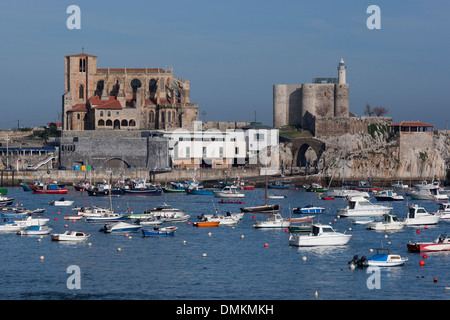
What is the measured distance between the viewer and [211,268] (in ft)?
168

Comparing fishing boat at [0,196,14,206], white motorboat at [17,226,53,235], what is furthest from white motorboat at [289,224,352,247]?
fishing boat at [0,196,14,206]

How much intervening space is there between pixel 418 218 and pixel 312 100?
67389 mm

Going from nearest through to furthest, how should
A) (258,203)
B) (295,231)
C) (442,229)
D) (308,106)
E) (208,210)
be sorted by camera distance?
(295,231) < (442,229) < (208,210) < (258,203) < (308,106)

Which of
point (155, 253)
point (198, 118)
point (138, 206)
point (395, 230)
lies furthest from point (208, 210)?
point (198, 118)

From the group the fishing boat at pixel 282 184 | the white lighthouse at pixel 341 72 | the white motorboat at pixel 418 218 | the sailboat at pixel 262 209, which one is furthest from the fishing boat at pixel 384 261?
the white lighthouse at pixel 341 72

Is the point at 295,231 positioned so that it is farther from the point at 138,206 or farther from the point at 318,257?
the point at 138,206

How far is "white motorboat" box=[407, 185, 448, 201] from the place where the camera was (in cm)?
10076

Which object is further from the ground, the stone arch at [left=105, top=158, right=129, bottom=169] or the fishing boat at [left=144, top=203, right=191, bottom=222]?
the stone arch at [left=105, top=158, right=129, bottom=169]

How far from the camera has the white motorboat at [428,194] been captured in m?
101

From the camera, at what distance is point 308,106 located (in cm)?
13712

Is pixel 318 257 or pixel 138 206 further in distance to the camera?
pixel 138 206

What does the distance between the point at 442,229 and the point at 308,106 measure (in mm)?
69125

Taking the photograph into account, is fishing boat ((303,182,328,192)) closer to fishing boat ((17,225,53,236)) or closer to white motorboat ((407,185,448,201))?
white motorboat ((407,185,448,201))

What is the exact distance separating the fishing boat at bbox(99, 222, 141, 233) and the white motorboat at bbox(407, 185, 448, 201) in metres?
46.8
